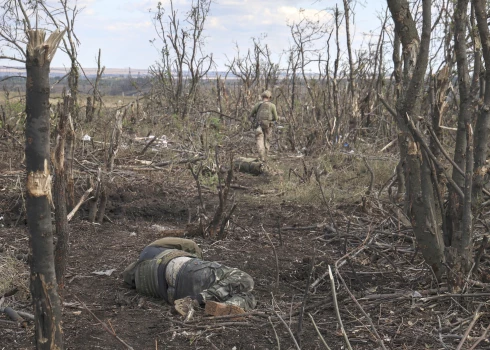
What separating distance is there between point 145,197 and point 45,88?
5.39 meters

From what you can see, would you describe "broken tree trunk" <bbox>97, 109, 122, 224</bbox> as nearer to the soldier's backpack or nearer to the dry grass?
the dry grass

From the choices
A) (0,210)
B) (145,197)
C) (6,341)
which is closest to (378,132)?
(145,197)

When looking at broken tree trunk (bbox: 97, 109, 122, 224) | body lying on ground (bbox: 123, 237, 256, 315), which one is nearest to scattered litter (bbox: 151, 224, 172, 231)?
broken tree trunk (bbox: 97, 109, 122, 224)

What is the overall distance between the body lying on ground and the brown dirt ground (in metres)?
0.11

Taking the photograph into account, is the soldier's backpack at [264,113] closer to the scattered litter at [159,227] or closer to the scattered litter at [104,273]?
the scattered litter at [159,227]

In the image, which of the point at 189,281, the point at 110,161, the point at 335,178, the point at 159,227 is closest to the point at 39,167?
the point at 189,281

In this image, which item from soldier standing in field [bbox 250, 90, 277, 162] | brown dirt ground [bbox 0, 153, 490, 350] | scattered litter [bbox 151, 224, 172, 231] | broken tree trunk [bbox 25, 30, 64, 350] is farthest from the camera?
soldier standing in field [bbox 250, 90, 277, 162]

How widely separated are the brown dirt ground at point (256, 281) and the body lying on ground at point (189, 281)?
11cm

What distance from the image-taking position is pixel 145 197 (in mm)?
7508

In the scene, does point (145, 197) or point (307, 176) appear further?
point (307, 176)

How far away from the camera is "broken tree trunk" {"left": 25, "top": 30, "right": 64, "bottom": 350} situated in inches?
84.7

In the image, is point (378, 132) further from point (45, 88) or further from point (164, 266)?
point (45, 88)

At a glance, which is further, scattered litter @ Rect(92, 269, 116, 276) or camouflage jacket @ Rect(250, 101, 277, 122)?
camouflage jacket @ Rect(250, 101, 277, 122)

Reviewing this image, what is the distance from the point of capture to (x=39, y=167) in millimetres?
2184
